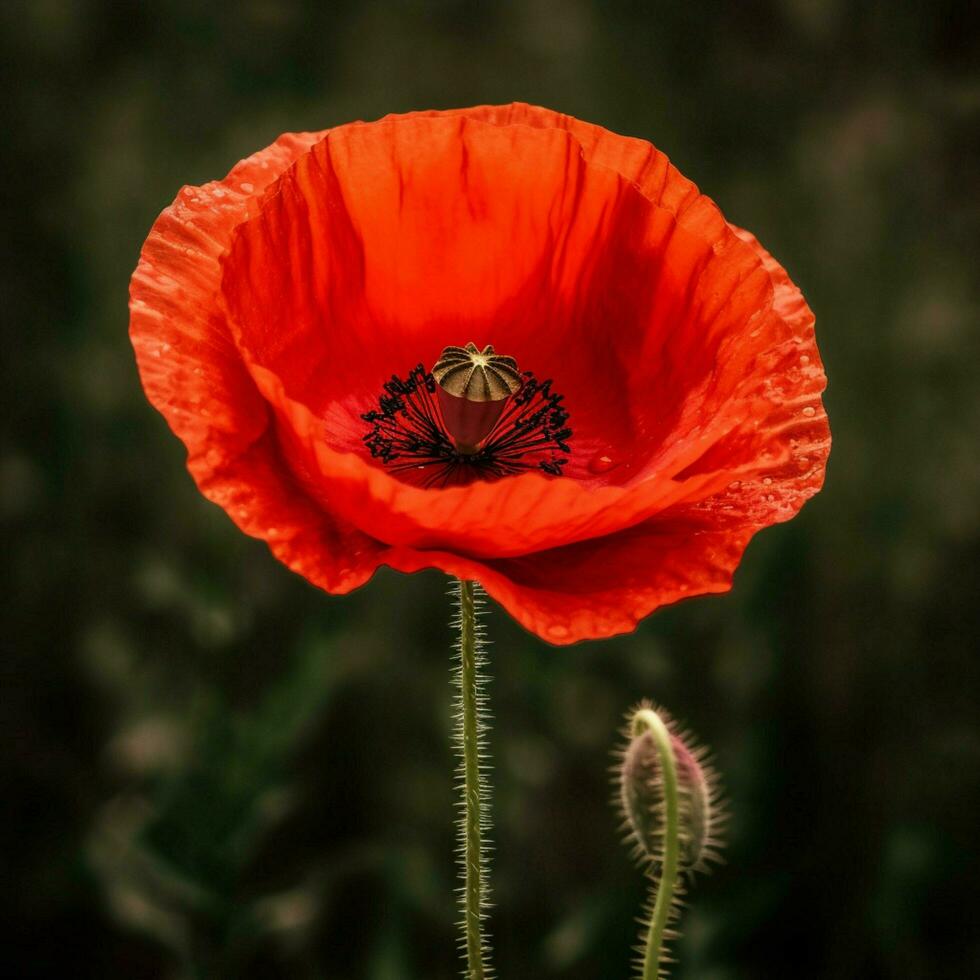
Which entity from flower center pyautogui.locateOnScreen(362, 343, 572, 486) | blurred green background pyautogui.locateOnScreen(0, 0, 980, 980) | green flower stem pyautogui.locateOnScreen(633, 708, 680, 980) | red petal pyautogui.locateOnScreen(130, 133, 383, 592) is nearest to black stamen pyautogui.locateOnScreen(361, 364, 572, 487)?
flower center pyautogui.locateOnScreen(362, 343, 572, 486)

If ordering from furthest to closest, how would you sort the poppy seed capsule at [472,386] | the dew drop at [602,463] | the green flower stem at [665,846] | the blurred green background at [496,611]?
the blurred green background at [496,611] < the dew drop at [602,463] < the poppy seed capsule at [472,386] < the green flower stem at [665,846]

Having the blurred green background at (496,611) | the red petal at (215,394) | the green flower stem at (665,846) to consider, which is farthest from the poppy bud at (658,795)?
the blurred green background at (496,611)

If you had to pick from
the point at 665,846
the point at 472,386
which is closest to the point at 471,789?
the point at 665,846

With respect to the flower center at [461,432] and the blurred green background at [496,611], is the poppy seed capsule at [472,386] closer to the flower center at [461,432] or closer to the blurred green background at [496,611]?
the flower center at [461,432]

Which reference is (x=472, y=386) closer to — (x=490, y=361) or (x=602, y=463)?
(x=490, y=361)

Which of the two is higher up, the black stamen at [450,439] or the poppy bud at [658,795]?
the black stamen at [450,439]

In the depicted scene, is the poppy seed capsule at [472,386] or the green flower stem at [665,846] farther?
the poppy seed capsule at [472,386]

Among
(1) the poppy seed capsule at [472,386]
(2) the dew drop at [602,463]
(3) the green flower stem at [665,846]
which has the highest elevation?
(1) the poppy seed capsule at [472,386]

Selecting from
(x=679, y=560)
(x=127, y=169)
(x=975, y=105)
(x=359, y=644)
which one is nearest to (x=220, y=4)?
(x=127, y=169)
